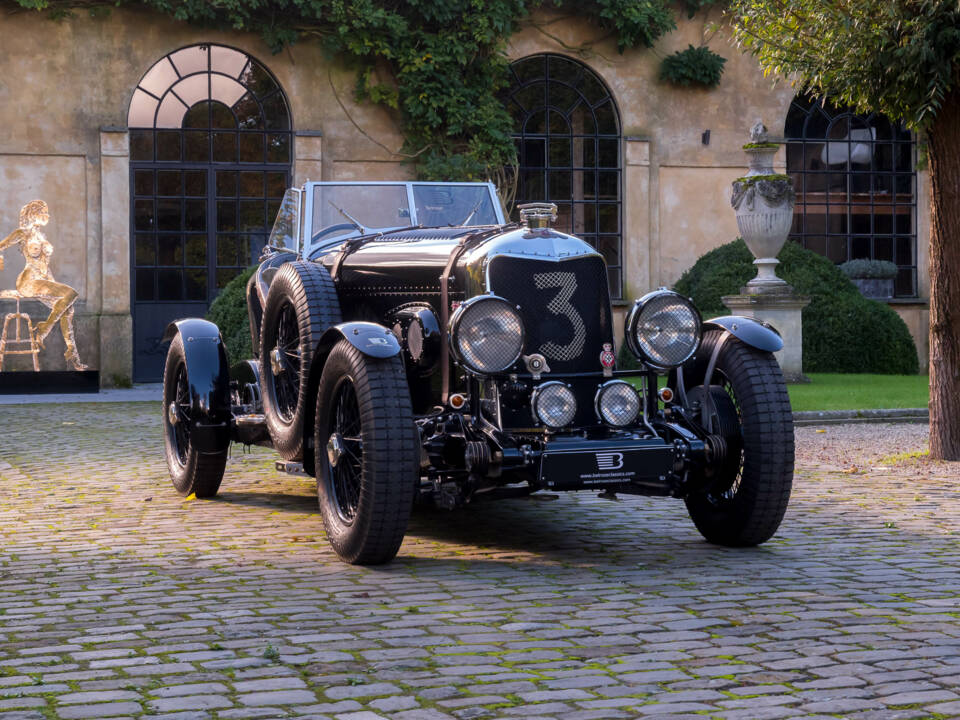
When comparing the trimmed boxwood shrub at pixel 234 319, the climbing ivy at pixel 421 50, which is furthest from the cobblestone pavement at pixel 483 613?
the climbing ivy at pixel 421 50

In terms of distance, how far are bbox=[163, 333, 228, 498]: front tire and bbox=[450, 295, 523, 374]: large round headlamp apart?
237 cm

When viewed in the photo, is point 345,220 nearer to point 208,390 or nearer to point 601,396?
point 208,390

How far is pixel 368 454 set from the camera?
17.0ft

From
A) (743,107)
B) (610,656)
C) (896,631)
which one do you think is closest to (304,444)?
(610,656)

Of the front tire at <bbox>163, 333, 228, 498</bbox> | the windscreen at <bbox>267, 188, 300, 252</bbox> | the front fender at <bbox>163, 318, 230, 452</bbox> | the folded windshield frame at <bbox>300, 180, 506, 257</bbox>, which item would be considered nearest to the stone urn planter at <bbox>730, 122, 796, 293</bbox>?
the folded windshield frame at <bbox>300, 180, 506, 257</bbox>

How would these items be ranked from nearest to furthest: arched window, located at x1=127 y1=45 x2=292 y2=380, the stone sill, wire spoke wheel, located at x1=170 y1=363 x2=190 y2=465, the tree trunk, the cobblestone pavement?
1. the cobblestone pavement
2. wire spoke wheel, located at x1=170 y1=363 x2=190 y2=465
3. the tree trunk
4. arched window, located at x1=127 y1=45 x2=292 y2=380
5. the stone sill

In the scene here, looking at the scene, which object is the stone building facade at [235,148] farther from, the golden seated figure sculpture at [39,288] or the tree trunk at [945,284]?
the tree trunk at [945,284]

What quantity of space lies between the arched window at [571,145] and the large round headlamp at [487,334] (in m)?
13.9

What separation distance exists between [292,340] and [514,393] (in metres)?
1.66

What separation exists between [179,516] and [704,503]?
2766mm

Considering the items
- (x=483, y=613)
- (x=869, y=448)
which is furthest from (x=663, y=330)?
(x=869, y=448)

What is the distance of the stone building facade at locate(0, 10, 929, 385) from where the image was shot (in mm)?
17344

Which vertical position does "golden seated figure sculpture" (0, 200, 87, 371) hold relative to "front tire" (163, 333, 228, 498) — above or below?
above

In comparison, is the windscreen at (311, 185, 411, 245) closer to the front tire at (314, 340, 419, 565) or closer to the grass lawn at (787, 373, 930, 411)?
the front tire at (314, 340, 419, 565)
